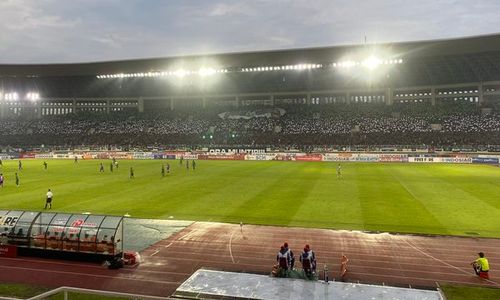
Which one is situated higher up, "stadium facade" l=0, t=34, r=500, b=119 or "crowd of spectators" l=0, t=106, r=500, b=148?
"stadium facade" l=0, t=34, r=500, b=119

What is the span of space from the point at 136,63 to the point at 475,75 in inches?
3084

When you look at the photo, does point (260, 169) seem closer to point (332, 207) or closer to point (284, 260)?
point (332, 207)

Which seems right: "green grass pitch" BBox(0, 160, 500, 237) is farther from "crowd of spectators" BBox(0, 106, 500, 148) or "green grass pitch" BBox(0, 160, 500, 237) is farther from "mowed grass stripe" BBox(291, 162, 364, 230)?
"crowd of spectators" BBox(0, 106, 500, 148)

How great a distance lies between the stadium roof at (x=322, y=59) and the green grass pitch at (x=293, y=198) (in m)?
35.7

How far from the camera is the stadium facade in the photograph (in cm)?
8281

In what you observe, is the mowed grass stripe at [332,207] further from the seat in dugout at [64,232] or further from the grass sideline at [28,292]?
the grass sideline at [28,292]

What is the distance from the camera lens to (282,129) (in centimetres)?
10181

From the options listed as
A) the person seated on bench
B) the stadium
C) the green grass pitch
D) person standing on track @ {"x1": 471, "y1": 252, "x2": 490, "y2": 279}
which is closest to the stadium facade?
the stadium

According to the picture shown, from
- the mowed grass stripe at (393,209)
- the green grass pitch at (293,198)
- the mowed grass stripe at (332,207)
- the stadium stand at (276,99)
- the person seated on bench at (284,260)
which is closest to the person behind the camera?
the person seated on bench at (284,260)

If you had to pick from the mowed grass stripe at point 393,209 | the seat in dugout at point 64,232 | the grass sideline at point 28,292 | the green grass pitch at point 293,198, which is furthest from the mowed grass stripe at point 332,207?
the grass sideline at point 28,292

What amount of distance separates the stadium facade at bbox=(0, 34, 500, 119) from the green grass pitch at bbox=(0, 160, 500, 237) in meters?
39.0

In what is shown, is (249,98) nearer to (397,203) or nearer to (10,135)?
(10,135)

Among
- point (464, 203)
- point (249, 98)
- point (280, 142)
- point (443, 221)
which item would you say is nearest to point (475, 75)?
point (280, 142)

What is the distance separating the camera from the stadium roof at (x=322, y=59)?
75.9m
